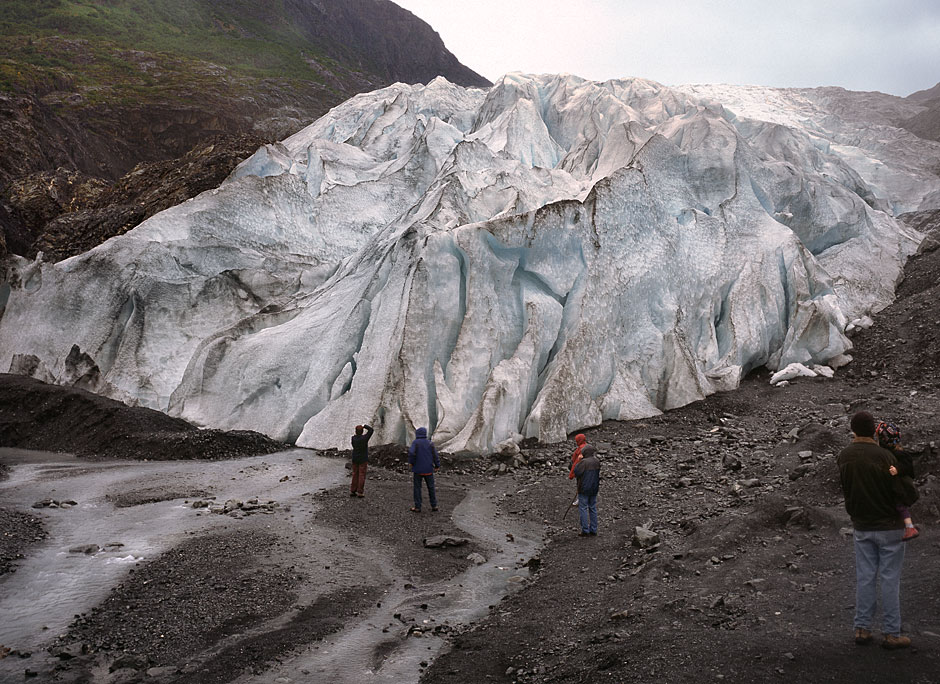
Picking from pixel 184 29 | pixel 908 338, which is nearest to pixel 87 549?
pixel 908 338

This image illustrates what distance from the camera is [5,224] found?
75.5 ft

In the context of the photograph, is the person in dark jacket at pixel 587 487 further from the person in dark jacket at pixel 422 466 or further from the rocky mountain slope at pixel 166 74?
the rocky mountain slope at pixel 166 74

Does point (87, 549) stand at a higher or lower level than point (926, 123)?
lower

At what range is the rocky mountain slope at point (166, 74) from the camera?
30297 millimetres

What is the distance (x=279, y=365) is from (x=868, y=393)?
1259 cm

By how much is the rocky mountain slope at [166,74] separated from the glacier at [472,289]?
4411 mm

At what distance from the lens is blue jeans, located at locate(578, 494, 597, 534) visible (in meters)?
7.75

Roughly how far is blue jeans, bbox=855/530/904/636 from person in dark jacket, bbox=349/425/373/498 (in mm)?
6658

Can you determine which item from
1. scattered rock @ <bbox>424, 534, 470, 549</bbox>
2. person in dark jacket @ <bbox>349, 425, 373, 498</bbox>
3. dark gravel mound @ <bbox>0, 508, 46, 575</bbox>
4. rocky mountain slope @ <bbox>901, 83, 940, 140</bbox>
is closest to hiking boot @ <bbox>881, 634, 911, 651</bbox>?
scattered rock @ <bbox>424, 534, 470, 549</bbox>

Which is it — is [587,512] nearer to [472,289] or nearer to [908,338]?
[472,289]

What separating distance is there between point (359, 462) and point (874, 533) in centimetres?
686

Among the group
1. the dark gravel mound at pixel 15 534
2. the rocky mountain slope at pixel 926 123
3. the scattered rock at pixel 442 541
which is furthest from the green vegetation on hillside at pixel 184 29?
the scattered rock at pixel 442 541

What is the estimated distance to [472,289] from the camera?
14133 millimetres

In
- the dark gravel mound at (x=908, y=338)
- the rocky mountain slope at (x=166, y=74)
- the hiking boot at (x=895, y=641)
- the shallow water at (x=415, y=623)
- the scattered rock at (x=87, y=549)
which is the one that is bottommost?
the shallow water at (x=415, y=623)
